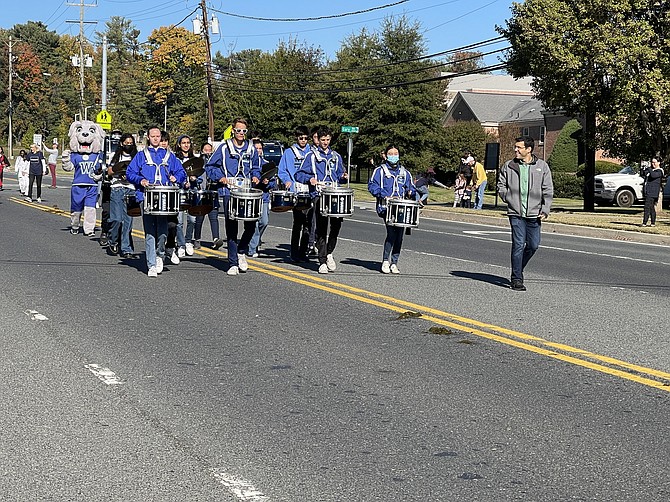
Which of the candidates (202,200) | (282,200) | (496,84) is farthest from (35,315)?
(496,84)

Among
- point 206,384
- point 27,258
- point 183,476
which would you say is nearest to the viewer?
point 183,476

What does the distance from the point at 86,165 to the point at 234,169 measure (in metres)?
5.64

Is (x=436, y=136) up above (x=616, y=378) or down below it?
above

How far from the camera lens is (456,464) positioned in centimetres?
557

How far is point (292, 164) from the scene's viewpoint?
14.3 m

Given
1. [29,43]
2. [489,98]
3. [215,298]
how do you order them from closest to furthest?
1. [215,298]
2. [489,98]
3. [29,43]

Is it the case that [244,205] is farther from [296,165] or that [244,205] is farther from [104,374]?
[104,374]

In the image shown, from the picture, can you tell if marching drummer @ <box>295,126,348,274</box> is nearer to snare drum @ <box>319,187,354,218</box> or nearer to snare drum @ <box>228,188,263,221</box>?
snare drum @ <box>319,187,354,218</box>

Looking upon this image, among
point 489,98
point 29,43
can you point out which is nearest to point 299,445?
point 489,98

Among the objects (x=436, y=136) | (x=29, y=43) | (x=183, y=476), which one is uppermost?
(x=29, y=43)

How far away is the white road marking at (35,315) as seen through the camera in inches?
394

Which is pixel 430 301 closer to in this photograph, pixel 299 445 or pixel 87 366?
pixel 87 366

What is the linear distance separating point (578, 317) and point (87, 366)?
203 inches

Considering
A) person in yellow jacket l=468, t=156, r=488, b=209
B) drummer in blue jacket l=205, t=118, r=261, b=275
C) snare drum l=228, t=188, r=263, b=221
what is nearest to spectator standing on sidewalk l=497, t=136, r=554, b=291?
snare drum l=228, t=188, r=263, b=221
